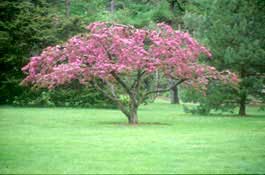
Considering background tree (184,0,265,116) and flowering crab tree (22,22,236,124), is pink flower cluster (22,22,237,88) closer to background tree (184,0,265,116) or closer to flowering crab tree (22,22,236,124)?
flowering crab tree (22,22,236,124)

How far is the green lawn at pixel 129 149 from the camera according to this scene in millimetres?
10859

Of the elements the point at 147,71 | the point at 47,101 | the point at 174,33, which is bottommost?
the point at 47,101

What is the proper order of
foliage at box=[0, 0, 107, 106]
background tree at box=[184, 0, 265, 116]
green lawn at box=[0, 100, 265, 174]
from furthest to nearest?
foliage at box=[0, 0, 107, 106]
background tree at box=[184, 0, 265, 116]
green lawn at box=[0, 100, 265, 174]

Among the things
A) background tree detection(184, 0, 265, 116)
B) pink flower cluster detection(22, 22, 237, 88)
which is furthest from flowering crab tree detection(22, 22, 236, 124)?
background tree detection(184, 0, 265, 116)

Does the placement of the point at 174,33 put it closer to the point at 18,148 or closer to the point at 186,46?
the point at 186,46

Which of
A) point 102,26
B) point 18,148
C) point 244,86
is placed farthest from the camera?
point 244,86

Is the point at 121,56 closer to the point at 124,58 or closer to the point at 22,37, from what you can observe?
the point at 124,58

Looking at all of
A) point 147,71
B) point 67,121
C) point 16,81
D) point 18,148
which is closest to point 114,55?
point 147,71

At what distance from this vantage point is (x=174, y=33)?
912 inches

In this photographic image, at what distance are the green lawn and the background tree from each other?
7192mm

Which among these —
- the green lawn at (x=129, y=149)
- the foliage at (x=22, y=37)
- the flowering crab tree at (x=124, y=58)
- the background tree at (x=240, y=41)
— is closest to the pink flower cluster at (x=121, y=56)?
the flowering crab tree at (x=124, y=58)

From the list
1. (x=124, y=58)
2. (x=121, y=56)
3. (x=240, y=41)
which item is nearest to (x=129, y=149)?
(x=124, y=58)

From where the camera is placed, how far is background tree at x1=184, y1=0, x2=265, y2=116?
88.5 ft

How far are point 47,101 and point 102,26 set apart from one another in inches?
507
